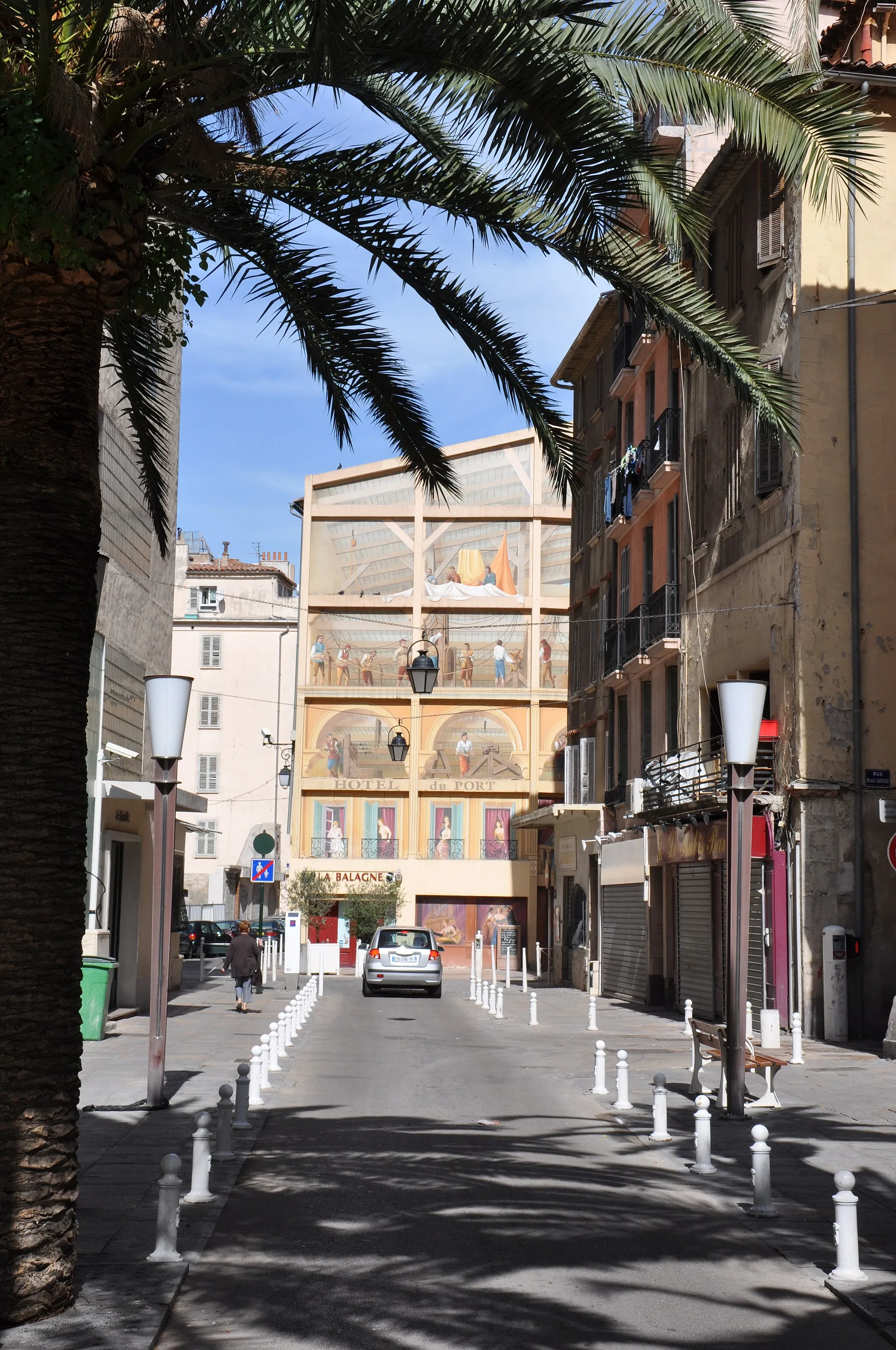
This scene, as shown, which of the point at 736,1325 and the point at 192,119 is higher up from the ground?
the point at 192,119

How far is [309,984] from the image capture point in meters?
29.8

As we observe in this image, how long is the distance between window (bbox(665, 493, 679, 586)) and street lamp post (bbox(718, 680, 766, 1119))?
16.7 metres

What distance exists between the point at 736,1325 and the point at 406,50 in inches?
240

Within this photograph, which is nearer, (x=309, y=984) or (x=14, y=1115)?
(x=14, y=1115)

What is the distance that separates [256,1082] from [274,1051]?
362cm

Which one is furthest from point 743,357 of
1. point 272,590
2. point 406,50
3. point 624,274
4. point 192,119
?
point 272,590

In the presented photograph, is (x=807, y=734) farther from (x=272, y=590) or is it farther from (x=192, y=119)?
(x=272, y=590)

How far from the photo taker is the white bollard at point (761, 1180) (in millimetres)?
9031

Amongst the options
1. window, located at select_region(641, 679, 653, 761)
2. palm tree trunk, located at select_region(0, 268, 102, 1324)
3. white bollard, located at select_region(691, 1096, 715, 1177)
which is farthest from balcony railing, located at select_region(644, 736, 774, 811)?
palm tree trunk, located at select_region(0, 268, 102, 1324)

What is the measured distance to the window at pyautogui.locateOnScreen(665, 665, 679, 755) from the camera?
30922mm

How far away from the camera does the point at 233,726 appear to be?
70.7 metres

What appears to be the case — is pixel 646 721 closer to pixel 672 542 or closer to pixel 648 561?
pixel 648 561

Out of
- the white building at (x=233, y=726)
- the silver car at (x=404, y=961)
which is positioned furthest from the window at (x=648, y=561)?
the white building at (x=233, y=726)

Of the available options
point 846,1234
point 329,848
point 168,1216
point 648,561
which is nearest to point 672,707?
point 648,561
